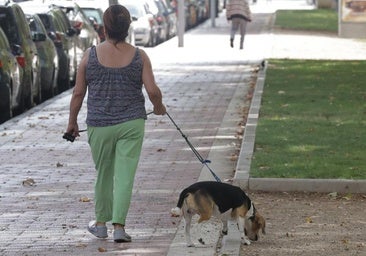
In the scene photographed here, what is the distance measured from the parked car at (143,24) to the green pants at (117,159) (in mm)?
31229

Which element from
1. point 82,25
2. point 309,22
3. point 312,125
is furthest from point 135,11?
point 312,125

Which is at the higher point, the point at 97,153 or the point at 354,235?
the point at 97,153

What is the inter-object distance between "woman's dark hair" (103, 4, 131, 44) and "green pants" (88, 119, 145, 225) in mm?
623

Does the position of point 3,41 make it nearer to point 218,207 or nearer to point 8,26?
point 8,26

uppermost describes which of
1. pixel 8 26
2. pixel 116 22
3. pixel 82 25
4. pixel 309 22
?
→ pixel 116 22

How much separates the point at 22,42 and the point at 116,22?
1204 cm

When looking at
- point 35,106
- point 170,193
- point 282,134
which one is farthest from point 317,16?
point 170,193

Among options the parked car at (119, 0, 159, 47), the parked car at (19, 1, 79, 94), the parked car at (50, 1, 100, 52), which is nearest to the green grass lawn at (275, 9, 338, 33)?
the parked car at (119, 0, 159, 47)

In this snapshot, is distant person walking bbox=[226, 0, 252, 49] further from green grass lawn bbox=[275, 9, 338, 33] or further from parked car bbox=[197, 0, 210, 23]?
parked car bbox=[197, 0, 210, 23]

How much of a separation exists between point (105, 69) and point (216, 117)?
9.85 meters

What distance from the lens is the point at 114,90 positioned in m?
9.98

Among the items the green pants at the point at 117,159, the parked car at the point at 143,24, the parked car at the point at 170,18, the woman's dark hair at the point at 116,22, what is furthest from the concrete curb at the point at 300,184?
the parked car at the point at 170,18

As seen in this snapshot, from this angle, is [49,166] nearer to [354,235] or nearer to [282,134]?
[282,134]

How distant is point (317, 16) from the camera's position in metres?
65.5
